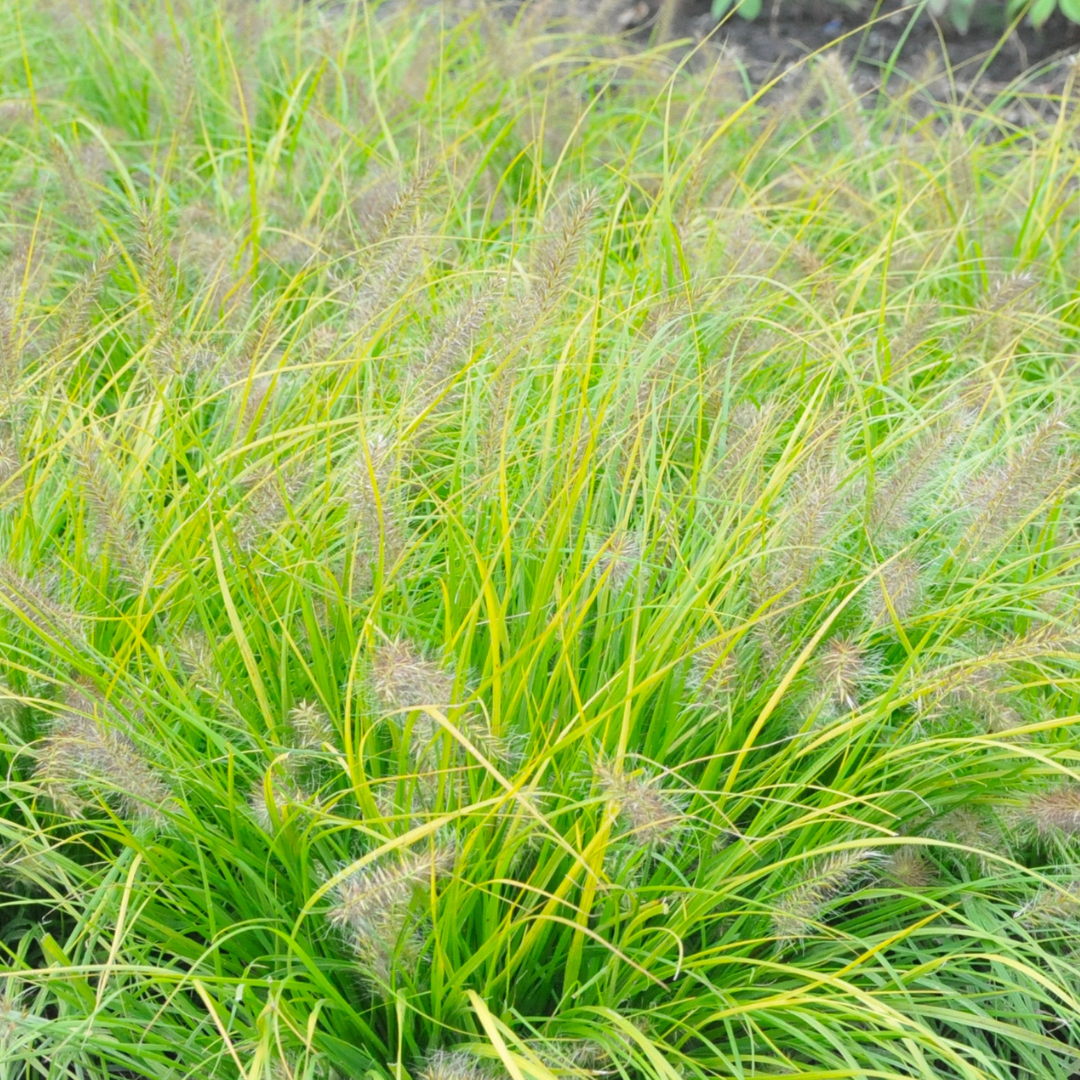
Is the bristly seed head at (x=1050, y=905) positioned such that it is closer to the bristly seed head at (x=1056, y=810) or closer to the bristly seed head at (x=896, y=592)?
the bristly seed head at (x=1056, y=810)

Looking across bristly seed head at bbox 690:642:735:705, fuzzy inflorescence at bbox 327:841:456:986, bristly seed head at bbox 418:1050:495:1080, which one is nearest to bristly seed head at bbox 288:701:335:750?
fuzzy inflorescence at bbox 327:841:456:986

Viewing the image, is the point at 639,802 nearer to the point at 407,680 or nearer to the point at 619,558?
the point at 407,680

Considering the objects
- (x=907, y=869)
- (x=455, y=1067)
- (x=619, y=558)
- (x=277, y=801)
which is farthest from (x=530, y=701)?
(x=907, y=869)

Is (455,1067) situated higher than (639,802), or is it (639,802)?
(639,802)

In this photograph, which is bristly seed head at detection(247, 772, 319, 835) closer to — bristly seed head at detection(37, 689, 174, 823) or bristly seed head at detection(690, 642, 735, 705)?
bristly seed head at detection(37, 689, 174, 823)

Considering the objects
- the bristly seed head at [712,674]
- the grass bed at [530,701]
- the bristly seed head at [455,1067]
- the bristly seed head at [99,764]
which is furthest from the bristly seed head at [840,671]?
the bristly seed head at [99,764]

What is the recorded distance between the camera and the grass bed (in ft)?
5.98

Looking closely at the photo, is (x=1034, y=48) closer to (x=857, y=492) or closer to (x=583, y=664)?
(x=857, y=492)

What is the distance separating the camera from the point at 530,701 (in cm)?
201

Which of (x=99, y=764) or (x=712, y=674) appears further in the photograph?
(x=712, y=674)

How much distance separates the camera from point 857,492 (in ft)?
7.73

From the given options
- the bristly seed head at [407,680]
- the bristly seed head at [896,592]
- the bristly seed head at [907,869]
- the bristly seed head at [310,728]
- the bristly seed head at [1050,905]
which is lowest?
the bristly seed head at [907,869]

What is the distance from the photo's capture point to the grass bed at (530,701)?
1.82 m

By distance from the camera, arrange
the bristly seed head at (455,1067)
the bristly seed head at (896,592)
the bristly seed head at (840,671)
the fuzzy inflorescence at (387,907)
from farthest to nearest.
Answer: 1. the bristly seed head at (896,592)
2. the bristly seed head at (840,671)
3. the bristly seed head at (455,1067)
4. the fuzzy inflorescence at (387,907)
